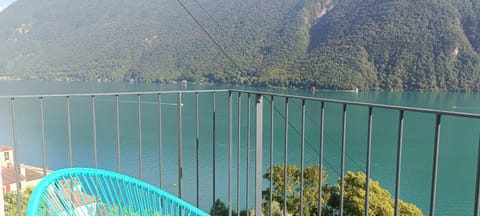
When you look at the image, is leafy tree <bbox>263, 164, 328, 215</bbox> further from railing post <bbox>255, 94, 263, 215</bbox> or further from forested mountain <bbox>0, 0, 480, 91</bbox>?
forested mountain <bbox>0, 0, 480, 91</bbox>

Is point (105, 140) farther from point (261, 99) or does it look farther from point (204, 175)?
point (261, 99)

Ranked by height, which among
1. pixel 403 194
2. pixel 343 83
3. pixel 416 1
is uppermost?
pixel 416 1

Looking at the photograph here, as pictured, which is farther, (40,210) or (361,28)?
(361,28)

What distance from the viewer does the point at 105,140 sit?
2420cm

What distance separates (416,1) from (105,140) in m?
48.1

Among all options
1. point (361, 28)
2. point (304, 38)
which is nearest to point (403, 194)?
point (361, 28)

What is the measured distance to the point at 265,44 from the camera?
58.4m

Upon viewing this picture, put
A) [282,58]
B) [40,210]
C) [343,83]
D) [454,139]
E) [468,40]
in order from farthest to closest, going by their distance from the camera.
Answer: [282,58], [468,40], [343,83], [454,139], [40,210]

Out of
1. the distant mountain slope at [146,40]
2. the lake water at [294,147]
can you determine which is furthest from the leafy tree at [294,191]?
the distant mountain slope at [146,40]

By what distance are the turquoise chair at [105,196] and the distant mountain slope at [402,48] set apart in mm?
→ 40787

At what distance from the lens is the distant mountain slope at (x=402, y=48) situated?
43.5 metres

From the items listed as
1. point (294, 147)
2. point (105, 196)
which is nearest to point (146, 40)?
point (294, 147)

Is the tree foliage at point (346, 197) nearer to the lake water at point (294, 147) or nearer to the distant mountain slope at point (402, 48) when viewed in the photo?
the lake water at point (294, 147)

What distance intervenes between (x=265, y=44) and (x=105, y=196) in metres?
57.9
